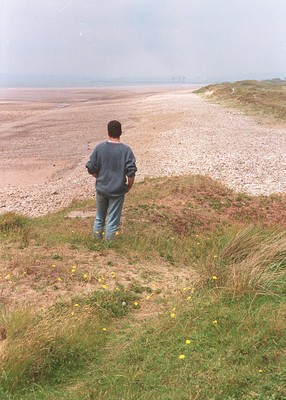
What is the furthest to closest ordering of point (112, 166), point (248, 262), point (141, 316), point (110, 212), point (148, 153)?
point (148, 153) → point (110, 212) → point (112, 166) → point (248, 262) → point (141, 316)

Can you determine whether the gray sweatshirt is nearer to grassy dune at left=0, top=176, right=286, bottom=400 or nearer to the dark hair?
the dark hair

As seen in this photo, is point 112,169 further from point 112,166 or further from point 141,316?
point 141,316

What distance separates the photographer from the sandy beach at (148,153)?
50.8 ft

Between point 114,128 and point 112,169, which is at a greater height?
point 114,128

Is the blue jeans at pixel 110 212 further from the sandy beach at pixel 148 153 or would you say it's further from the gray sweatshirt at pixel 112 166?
the sandy beach at pixel 148 153

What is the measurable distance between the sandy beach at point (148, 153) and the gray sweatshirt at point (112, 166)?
665 centimetres

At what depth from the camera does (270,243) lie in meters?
6.93

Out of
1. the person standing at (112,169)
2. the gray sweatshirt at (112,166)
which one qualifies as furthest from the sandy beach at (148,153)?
the gray sweatshirt at (112,166)

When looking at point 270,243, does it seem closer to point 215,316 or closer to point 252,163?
point 215,316

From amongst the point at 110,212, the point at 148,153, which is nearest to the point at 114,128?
the point at 110,212

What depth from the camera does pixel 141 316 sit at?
5203 millimetres

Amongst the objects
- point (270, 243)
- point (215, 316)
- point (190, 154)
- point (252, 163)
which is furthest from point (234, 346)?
point (190, 154)

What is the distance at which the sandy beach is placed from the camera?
50.8 ft

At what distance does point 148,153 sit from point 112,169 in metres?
14.3
